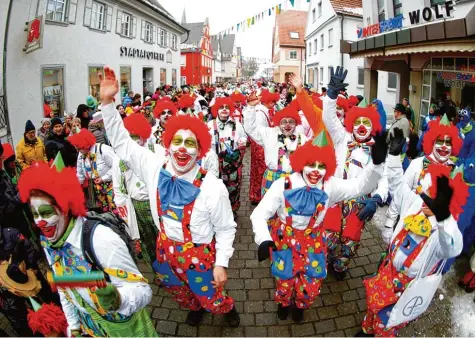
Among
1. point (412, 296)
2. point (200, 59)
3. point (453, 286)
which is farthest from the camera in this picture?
point (200, 59)

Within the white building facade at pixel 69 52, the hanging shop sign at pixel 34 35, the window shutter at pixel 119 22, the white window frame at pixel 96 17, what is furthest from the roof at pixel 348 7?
the hanging shop sign at pixel 34 35

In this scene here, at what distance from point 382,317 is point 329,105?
2.61 metres

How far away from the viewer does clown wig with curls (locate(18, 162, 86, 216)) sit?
6.72 feet

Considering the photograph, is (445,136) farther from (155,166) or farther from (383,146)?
(155,166)

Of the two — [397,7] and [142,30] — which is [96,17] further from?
[397,7]

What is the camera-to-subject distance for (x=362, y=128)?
4363 millimetres

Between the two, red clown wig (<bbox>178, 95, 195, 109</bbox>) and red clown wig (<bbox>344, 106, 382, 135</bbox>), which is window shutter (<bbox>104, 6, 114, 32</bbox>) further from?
red clown wig (<bbox>344, 106, 382, 135</bbox>)

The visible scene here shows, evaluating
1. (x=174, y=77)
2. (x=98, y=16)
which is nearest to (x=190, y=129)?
(x=98, y=16)

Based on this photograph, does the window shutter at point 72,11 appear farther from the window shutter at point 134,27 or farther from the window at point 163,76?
the window at point 163,76

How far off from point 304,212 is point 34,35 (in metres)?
8.39

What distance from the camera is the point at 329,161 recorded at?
9.95 ft

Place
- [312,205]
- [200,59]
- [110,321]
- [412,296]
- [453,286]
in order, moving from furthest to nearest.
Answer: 1. [200,59]
2. [453,286]
3. [312,205]
4. [412,296]
5. [110,321]

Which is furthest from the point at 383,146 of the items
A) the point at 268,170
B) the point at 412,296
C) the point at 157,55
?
the point at 157,55

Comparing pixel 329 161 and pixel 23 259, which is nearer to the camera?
pixel 23 259
